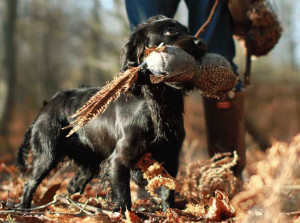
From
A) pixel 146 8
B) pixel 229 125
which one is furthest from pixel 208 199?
pixel 146 8

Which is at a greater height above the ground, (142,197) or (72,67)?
(72,67)

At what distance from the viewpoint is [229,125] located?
153 inches

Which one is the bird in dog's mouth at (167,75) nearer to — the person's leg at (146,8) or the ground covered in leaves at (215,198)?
the ground covered in leaves at (215,198)

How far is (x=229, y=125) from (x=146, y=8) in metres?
1.45

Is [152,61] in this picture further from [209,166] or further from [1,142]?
[1,142]

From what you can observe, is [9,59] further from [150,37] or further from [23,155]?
[150,37]

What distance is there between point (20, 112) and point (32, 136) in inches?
962

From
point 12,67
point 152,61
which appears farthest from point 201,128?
point 152,61

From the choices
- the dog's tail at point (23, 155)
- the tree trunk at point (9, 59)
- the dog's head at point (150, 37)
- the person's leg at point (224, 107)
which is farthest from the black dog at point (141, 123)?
the tree trunk at point (9, 59)

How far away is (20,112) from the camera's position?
1057 inches

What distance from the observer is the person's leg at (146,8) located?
3715 millimetres

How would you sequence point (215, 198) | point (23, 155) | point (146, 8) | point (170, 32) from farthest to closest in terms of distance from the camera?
point (23, 155), point (146, 8), point (170, 32), point (215, 198)

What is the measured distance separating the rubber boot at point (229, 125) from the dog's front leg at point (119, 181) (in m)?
1.34

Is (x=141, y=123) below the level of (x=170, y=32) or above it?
below
